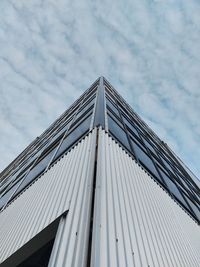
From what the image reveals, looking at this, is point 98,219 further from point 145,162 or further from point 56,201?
point 145,162

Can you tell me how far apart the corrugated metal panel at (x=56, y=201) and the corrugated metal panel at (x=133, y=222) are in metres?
0.20

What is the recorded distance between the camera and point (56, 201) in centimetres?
445

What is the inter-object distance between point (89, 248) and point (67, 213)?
0.83 metres

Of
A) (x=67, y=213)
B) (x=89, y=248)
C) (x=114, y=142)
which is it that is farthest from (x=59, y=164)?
(x=89, y=248)

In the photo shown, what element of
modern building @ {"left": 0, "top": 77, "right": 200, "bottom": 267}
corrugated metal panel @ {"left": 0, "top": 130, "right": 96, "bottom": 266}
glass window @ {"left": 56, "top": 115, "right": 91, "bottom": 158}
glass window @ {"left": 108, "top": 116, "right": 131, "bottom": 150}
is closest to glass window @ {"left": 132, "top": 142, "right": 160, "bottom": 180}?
glass window @ {"left": 108, "top": 116, "right": 131, "bottom": 150}

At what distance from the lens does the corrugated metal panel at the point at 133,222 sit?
3.25m

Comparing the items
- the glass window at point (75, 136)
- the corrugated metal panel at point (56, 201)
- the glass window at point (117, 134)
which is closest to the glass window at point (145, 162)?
the glass window at point (117, 134)

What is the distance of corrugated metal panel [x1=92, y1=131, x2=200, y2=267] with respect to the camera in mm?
3254

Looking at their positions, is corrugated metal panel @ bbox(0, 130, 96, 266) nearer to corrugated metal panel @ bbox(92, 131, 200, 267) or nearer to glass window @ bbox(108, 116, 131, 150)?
corrugated metal panel @ bbox(92, 131, 200, 267)

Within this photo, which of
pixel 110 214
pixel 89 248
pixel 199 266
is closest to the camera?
pixel 89 248

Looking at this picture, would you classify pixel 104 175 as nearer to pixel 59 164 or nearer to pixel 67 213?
pixel 67 213

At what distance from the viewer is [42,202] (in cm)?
497

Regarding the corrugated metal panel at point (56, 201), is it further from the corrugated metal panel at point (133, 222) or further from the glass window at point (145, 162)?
the glass window at point (145, 162)

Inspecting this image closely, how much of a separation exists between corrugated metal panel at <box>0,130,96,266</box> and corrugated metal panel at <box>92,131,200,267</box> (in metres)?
0.20
